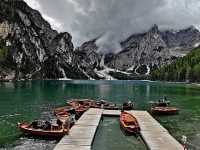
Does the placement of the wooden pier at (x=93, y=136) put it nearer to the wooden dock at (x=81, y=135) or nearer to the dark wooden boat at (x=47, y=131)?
the wooden dock at (x=81, y=135)

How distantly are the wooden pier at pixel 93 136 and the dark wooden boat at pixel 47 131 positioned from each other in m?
1.53

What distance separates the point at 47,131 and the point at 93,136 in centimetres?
717

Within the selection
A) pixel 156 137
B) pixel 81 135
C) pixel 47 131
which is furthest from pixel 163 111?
pixel 47 131

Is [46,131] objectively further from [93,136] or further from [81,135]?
[93,136]

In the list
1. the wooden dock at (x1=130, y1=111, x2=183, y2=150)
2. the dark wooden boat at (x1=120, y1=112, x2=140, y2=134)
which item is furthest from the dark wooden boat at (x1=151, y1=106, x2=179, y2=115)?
the dark wooden boat at (x1=120, y1=112, x2=140, y2=134)

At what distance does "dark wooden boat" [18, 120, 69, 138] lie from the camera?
53656 mm

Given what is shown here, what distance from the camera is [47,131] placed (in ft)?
178

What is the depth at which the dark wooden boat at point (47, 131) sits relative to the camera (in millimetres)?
53656

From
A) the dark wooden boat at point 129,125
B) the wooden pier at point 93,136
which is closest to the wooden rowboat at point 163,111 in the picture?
the wooden pier at point 93,136

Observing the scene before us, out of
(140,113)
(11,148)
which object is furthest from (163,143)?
(140,113)

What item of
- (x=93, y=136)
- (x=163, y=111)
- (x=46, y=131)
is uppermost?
(x=163, y=111)

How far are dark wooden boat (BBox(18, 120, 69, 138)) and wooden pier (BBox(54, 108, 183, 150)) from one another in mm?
1534

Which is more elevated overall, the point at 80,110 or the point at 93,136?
the point at 80,110

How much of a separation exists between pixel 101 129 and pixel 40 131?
12712mm
